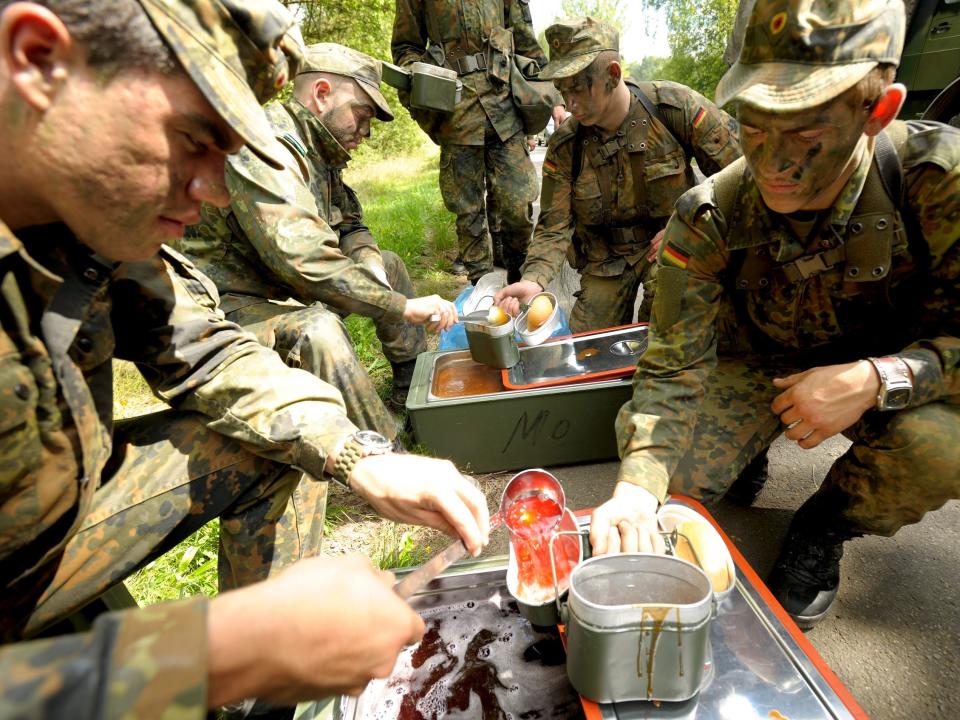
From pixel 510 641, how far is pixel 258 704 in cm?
71

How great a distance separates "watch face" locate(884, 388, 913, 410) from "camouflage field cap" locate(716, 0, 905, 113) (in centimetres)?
83

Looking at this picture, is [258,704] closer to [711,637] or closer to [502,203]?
[711,637]

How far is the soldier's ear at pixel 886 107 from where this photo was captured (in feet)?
4.70

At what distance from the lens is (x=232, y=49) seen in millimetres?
1144

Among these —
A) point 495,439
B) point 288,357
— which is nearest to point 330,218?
point 288,357

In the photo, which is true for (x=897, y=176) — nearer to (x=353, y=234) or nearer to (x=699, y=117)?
(x=699, y=117)

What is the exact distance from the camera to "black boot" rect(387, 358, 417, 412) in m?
3.61

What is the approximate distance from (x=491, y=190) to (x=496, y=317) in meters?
2.67

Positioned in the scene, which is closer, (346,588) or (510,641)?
(346,588)

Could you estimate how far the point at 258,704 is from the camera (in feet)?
5.16

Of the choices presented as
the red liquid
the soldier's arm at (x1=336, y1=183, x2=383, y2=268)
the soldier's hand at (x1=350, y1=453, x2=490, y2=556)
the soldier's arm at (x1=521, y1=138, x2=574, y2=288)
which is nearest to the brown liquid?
the soldier's arm at (x1=521, y1=138, x2=574, y2=288)

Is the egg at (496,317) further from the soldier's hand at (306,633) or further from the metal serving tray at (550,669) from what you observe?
the soldier's hand at (306,633)

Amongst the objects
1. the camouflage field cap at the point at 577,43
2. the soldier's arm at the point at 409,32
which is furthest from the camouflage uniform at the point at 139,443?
the soldier's arm at the point at 409,32

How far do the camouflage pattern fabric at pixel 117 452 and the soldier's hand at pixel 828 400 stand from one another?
4.37 ft
